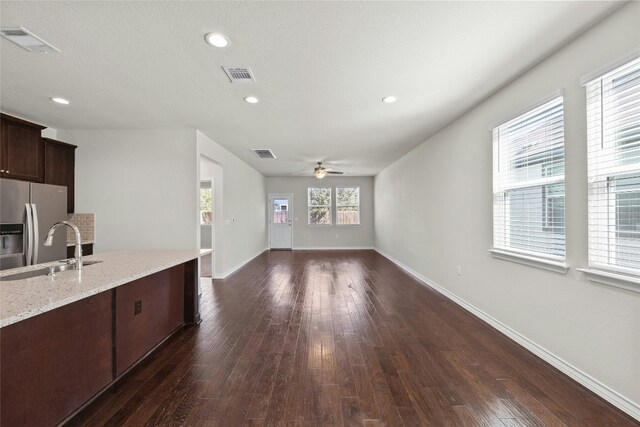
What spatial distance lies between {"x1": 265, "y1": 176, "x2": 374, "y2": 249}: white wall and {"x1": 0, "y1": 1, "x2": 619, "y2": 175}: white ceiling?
18.2ft

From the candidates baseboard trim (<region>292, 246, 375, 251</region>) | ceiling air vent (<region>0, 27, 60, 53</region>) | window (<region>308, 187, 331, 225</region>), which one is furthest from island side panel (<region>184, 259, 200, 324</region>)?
window (<region>308, 187, 331, 225</region>)

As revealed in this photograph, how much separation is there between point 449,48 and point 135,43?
2.43 metres

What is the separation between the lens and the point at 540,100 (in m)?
2.33

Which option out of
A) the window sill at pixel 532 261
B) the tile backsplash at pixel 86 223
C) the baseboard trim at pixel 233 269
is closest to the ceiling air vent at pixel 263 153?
the baseboard trim at pixel 233 269

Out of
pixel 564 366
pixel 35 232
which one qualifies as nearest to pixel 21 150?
pixel 35 232

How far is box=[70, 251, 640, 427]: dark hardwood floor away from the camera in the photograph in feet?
Answer: 5.55

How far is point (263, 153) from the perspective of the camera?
5.73m

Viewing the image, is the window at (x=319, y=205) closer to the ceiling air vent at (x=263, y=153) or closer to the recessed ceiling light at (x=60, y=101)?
the ceiling air vent at (x=263, y=153)

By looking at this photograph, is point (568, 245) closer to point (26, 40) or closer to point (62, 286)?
point (62, 286)

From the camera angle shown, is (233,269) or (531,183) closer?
(531,183)

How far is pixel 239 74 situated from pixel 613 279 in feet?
10.8

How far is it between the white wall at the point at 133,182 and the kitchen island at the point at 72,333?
161 centimetres

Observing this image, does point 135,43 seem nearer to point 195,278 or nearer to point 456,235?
point 195,278

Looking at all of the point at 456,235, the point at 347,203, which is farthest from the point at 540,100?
the point at 347,203
